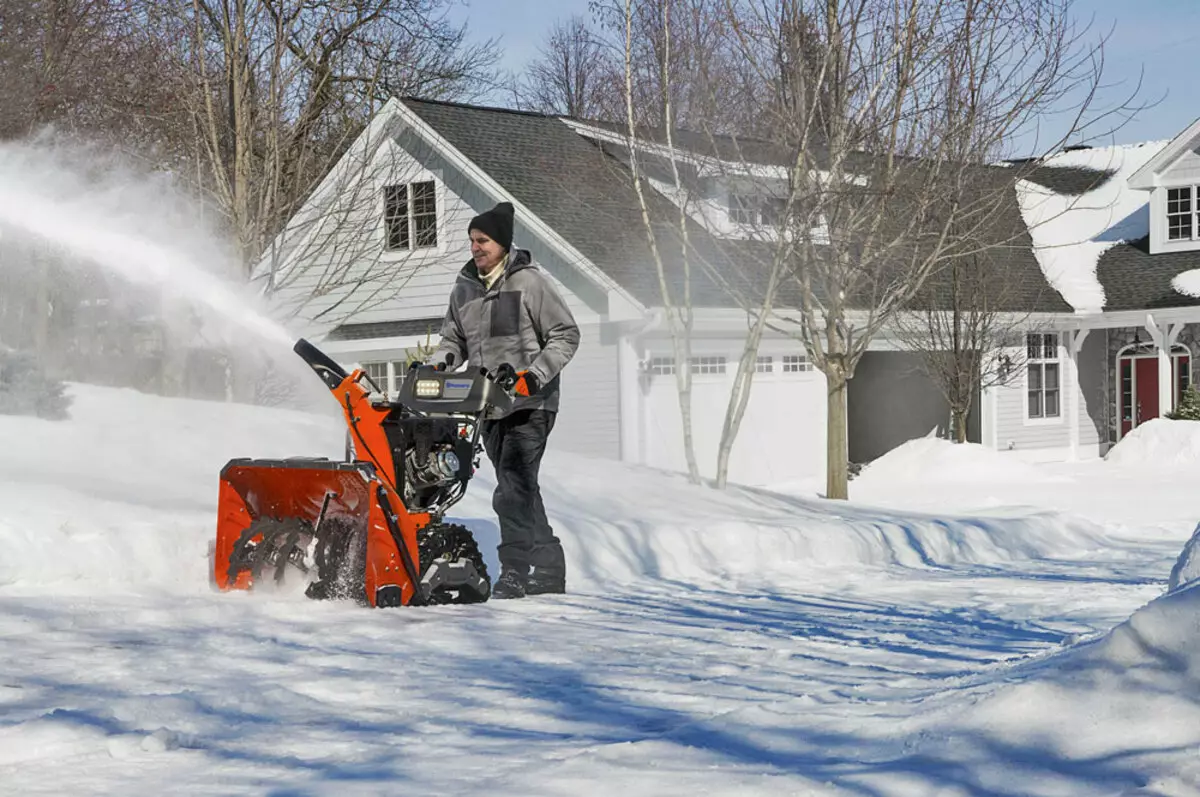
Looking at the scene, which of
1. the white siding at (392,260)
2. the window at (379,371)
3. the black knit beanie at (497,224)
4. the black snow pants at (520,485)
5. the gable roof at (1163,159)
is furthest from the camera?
the gable roof at (1163,159)

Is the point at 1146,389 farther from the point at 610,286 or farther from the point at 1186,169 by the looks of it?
the point at 610,286

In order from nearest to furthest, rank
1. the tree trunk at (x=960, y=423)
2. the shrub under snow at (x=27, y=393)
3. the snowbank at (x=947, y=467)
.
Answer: the shrub under snow at (x=27, y=393) → the snowbank at (x=947, y=467) → the tree trunk at (x=960, y=423)

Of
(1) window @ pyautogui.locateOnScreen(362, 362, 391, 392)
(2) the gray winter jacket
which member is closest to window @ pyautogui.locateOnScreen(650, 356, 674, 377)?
(1) window @ pyautogui.locateOnScreen(362, 362, 391, 392)

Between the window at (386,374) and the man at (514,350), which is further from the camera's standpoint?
the window at (386,374)

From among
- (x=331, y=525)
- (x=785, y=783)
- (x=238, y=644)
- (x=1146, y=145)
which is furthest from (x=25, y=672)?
(x=1146, y=145)

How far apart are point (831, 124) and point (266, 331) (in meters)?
8.08

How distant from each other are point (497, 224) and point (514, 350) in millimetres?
661

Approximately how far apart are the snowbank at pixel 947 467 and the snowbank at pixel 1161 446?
2.55 metres

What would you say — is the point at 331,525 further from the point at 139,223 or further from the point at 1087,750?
the point at 139,223

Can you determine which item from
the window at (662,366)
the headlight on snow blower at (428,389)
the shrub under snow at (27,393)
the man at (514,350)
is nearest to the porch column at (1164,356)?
the window at (662,366)

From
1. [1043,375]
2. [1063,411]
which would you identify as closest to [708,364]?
[1043,375]

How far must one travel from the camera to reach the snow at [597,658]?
13.9ft

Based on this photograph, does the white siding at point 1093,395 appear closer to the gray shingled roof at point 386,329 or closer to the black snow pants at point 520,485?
the gray shingled roof at point 386,329

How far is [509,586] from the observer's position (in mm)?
8273
